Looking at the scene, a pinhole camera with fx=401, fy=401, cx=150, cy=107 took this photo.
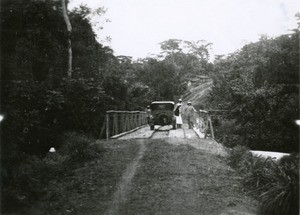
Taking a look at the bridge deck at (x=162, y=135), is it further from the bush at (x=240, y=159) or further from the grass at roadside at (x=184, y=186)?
the grass at roadside at (x=184, y=186)

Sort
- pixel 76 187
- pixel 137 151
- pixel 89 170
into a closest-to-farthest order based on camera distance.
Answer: pixel 76 187, pixel 89 170, pixel 137 151

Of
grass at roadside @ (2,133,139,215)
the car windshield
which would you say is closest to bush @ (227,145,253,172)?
grass at roadside @ (2,133,139,215)

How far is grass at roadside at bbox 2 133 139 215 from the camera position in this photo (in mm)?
7859

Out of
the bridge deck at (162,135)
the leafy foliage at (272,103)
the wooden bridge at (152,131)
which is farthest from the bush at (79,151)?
the leafy foliage at (272,103)

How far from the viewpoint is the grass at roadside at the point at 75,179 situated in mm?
7859

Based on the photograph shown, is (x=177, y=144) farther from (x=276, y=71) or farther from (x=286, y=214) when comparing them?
(x=276, y=71)

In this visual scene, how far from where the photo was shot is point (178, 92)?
48.7 metres

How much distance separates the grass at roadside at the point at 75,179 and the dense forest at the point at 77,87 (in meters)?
0.63

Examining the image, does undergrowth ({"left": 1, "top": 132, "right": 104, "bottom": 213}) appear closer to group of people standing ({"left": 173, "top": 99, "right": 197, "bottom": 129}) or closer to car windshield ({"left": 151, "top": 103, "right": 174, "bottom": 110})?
group of people standing ({"left": 173, "top": 99, "right": 197, "bottom": 129})

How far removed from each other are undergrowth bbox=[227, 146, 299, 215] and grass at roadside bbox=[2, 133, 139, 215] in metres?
3.11

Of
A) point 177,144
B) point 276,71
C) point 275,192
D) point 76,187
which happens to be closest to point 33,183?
point 76,187

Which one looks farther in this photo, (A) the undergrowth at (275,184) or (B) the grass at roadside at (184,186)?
(B) the grass at roadside at (184,186)

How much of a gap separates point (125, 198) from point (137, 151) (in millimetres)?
4611

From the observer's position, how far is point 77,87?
16.3 m
